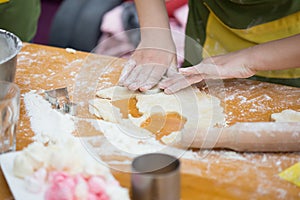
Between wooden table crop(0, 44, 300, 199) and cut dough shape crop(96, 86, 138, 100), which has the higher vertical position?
cut dough shape crop(96, 86, 138, 100)

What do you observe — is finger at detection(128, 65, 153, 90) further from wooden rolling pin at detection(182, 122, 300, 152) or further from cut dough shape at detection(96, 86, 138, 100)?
wooden rolling pin at detection(182, 122, 300, 152)

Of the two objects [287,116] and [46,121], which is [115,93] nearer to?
[46,121]

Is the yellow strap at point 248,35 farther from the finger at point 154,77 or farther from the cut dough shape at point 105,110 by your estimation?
the cut dough shape at point 105,110

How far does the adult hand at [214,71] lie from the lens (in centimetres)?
127

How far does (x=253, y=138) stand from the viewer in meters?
1.03

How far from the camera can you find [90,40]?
2.74 m

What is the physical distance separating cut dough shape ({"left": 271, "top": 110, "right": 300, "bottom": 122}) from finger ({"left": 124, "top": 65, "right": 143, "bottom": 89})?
39 cm

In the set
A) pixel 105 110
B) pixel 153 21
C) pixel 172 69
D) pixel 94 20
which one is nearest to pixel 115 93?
pixel 105 110

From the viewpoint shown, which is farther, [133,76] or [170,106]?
[133,76]

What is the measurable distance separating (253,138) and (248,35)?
19.7 inches

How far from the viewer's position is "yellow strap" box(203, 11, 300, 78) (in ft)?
4.50

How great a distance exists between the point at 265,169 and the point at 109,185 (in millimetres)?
337

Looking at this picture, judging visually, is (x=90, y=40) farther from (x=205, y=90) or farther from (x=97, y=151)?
(x=97, y=151)

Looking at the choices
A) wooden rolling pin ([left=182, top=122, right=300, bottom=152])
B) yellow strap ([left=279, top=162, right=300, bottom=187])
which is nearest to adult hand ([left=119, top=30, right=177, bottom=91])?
wooden rolling pin ([left=182, top=122, right=300, bottom=152])
